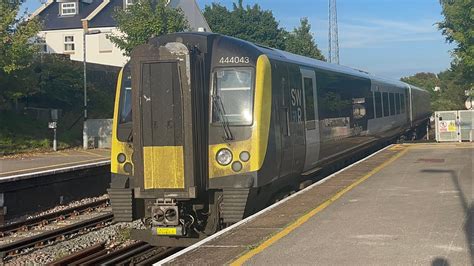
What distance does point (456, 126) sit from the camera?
26969 millimetres

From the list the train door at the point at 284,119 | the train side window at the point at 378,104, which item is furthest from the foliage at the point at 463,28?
the train door at the point at 284,119

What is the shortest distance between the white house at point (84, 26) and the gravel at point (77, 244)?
36358 mm

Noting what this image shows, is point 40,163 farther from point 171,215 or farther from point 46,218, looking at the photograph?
point 171,215

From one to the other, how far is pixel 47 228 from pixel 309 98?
6342mm

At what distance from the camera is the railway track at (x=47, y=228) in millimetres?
10219

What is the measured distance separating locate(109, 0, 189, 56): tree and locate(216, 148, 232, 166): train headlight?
911 inches

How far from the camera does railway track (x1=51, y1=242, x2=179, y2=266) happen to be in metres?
8.44

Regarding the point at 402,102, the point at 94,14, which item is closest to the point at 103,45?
the point at 94,14

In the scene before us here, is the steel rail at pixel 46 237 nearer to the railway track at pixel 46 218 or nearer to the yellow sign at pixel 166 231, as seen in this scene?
the railway track at pixel 46 218

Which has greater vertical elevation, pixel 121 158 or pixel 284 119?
pixel 284 119

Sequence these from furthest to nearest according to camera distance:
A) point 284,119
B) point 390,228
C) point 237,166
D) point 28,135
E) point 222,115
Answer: point 28,135
point 284,119
point 222,115
point 237,166
point 390,228

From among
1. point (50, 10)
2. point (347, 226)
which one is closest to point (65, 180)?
point (347, 226)

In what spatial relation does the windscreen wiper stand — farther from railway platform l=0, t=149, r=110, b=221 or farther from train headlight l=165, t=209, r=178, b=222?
railway platform l=0, t=149, r=110, b=221

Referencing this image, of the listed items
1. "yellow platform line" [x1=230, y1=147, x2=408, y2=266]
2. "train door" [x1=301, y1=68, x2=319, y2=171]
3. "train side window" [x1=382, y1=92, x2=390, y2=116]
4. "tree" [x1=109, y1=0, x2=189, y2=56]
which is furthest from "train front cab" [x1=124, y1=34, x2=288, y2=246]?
"tree" [x1=109, y1=0, x2=189, y2=56]
